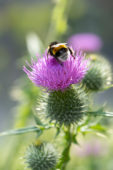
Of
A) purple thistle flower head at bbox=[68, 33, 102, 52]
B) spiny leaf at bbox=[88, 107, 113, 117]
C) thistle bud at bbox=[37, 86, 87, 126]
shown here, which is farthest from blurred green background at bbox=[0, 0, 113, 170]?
spiny leaf at bbox=[88, 107, 113, 117]

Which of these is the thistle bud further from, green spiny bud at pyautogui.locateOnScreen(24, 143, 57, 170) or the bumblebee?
the bumblebee

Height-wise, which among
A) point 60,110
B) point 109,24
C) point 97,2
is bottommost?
point 109,24

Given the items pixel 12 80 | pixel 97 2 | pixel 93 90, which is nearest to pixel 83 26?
pixel 97 2

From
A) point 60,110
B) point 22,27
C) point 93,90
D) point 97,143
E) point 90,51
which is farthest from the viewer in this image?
point 22,27

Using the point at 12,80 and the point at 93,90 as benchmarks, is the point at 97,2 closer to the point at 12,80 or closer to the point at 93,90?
the point at 12,80

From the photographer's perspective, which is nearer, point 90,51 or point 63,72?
point 63,72

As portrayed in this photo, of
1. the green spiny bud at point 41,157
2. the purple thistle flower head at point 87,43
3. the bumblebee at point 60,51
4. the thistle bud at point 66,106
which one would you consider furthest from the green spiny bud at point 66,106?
the purple thistle flower head at point 87,43

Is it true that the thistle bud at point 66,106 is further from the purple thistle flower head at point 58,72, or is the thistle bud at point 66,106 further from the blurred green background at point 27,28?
the blurred green background at point 27,28

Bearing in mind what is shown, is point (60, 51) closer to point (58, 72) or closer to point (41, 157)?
point (58, 72)
